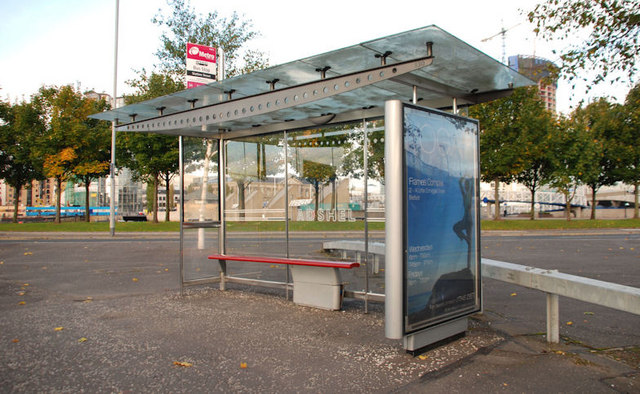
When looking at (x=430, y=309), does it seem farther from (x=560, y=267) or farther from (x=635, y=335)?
(x=560, y=267)

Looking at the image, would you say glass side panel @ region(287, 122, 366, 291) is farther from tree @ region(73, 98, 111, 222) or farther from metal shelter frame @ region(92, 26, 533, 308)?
tree @ region(73, 98, 111, 222)

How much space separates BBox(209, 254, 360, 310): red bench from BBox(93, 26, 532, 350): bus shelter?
0.22 meters

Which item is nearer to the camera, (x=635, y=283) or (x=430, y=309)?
(x=430, y=309)

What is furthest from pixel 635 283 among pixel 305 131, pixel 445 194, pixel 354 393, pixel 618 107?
pixel 354 393

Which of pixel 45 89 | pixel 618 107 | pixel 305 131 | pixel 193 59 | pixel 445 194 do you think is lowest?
pixel 445 194

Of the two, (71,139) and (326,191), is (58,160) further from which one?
(326,191)

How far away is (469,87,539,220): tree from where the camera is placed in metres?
28.1

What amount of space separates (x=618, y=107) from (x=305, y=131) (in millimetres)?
5849

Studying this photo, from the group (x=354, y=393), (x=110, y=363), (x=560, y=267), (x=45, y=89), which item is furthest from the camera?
(x=45, y=89)

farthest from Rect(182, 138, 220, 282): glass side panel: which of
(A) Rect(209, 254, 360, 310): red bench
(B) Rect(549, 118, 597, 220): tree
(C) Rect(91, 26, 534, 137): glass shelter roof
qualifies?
(B) Rect(549, 118, 597, 220): tree

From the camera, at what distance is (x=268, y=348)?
4.72 meters

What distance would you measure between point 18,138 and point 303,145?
35.2 meters

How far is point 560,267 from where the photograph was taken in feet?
33.0

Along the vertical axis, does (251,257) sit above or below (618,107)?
below
